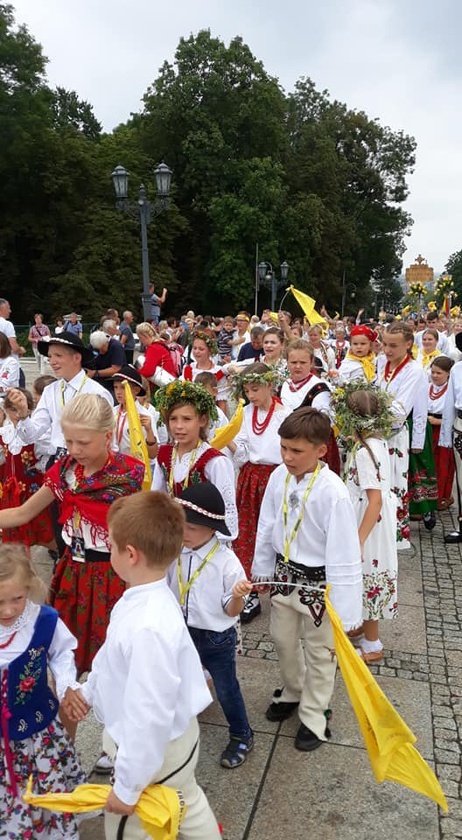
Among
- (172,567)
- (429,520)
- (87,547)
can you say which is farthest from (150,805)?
(429,520)

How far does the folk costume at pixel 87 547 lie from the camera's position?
3.09 m

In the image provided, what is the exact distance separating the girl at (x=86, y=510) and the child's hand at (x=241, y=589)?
0.69 metres

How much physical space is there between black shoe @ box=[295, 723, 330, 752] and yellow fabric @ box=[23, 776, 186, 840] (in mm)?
1419

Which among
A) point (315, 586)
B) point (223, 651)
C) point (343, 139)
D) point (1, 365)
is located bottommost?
point (223, 651)

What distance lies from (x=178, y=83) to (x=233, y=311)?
534 inches

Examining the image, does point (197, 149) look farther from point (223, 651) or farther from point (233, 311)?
point (223, 651)

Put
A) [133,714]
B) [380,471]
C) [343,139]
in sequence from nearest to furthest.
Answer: [133,714] < [380,471] < [343,139]

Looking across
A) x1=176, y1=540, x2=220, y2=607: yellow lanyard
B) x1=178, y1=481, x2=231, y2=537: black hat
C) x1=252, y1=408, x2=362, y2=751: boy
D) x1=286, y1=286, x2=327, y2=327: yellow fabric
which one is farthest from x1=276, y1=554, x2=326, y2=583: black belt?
x1=286, y1=286, x2=327, y2=327: yellow fabric

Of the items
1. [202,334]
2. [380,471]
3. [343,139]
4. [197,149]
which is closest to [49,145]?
[197,149]

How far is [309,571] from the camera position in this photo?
3324 millimetres

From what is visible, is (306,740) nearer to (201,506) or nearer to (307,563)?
(307,563)

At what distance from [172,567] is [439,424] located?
16.3ft

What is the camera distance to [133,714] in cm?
190

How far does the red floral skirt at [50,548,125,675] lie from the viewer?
3.17 m
